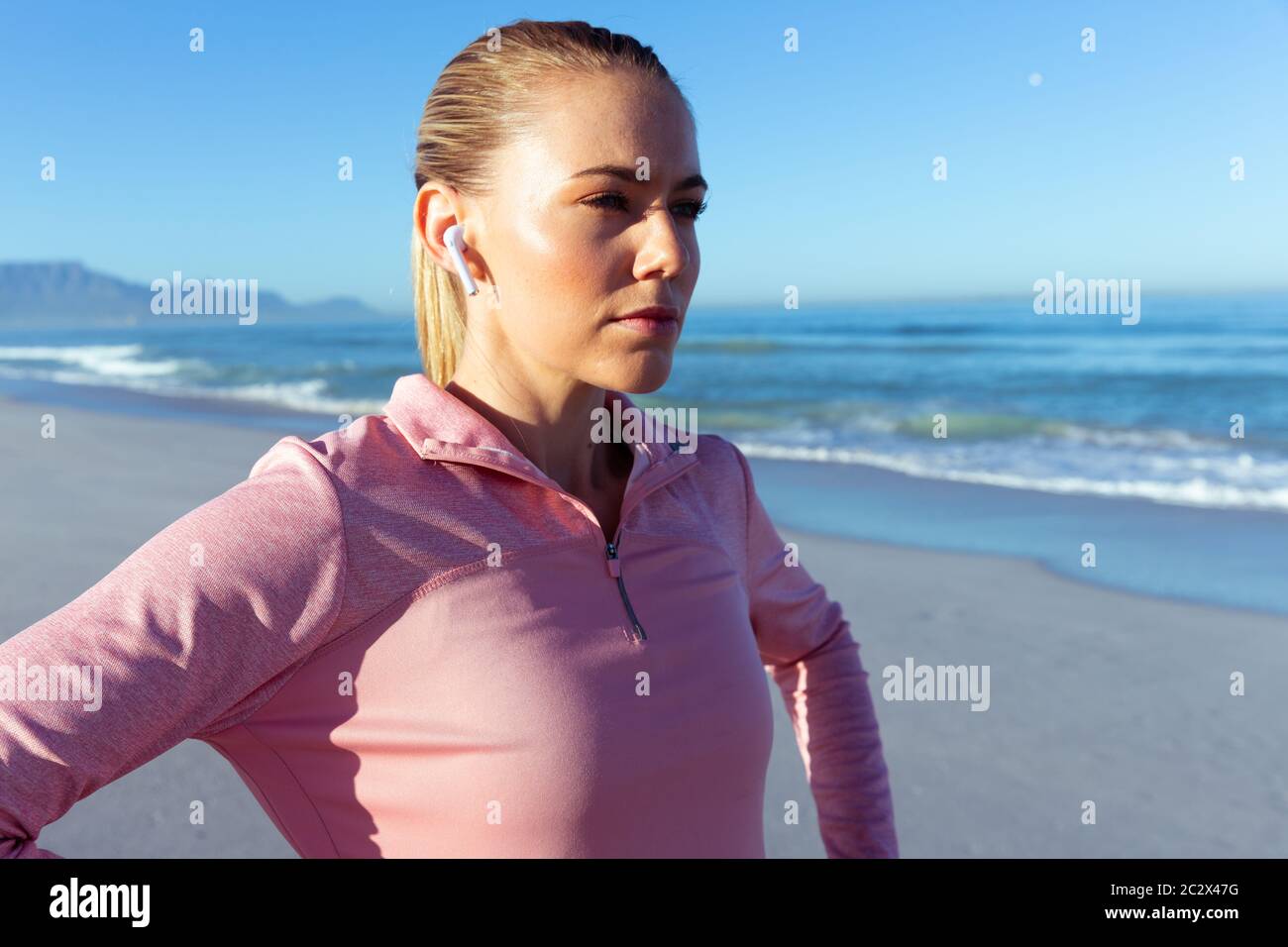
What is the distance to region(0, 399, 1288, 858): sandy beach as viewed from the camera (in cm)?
362

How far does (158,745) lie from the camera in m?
1.21

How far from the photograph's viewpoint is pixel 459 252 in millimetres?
1671

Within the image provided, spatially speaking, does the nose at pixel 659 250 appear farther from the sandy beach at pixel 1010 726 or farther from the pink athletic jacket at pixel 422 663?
the sandy beach at pixel 1010 726

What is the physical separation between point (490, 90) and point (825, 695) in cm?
112

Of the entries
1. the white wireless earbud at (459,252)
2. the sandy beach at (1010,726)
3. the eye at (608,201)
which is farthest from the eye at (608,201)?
the sandy beach at (1010,726)

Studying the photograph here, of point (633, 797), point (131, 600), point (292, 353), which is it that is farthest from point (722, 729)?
point (292, 353)

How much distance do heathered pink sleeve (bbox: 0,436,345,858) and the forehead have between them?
0.53 meters

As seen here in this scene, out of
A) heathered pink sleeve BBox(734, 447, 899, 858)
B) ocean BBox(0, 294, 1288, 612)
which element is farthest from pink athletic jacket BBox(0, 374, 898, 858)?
ocean BBox(0, 294, 1288, 612)

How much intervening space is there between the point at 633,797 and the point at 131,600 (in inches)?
25.4

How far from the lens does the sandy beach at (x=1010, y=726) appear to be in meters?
3.62

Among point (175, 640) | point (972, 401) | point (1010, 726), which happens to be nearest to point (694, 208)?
point (175, 640)

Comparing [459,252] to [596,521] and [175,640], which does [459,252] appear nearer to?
[596,521]
